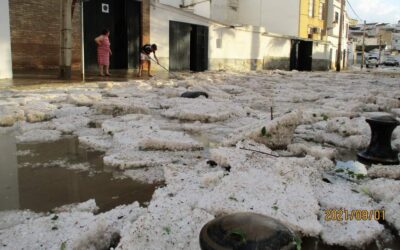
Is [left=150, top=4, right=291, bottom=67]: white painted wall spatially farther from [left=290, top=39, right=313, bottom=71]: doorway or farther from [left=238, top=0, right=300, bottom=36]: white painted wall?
[left=238, top=0, right=300, bottom=36]: white painted wall

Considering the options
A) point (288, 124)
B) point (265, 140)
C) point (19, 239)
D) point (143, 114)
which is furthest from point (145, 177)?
point (143, 114)

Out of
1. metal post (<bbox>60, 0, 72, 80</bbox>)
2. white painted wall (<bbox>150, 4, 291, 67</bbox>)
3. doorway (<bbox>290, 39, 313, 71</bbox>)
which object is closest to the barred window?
doorway (<bbox>290, 39, 313, 71</bbox>)

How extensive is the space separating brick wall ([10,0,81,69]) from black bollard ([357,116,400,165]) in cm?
1103

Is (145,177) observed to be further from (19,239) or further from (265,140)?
(265,140)

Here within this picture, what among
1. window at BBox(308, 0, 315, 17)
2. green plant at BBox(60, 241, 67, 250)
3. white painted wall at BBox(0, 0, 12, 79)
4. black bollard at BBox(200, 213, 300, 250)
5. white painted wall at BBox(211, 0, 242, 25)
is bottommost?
green plant at BBox(60, 241, 67, 250)

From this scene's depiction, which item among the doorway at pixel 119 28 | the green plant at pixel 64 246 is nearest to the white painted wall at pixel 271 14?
the doorway at pixel 119 28

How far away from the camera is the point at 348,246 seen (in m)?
1.89

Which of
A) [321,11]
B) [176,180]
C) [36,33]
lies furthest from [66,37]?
[321,11]

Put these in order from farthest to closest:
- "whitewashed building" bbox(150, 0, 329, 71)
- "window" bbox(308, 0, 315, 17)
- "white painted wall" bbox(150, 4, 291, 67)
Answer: "window" bbox(308, 0, 315, 17) < "whitewashed building" bbox(150, 0, 329, 71) < "white painted wall" bbox(150, 4, 291, 67)

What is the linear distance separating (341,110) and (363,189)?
137 inches

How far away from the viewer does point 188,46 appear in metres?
18.2

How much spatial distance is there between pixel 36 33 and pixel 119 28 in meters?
4.29

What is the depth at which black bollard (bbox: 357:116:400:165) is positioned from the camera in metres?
3.32

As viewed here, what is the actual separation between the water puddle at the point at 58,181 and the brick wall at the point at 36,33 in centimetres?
916
